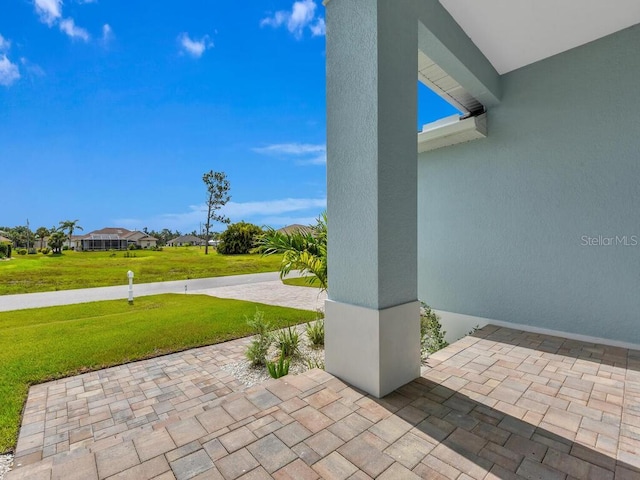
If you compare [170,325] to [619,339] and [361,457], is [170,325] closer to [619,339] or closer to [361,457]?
[361,457]

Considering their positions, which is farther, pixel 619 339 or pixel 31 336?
pixel 31 336

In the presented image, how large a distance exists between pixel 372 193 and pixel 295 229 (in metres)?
3.27

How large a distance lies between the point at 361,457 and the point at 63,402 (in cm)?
489

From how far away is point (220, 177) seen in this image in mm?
45031

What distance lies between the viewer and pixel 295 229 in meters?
6.04

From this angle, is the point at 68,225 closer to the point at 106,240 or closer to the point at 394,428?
the point at 106,240

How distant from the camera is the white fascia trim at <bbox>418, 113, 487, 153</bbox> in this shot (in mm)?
5691

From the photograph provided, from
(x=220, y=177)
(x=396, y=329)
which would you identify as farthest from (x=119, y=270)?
(x=396, y=329)

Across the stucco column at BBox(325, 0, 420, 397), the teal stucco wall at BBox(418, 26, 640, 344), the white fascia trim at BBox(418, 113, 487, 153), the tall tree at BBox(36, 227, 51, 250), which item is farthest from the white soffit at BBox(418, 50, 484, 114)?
the tall tree at BBox(36, 227, 51, 250)

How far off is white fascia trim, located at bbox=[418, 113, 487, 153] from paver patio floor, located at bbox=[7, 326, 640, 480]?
4.04 meters

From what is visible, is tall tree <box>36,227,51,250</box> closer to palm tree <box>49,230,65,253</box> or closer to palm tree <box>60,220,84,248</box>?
palm tree <box>60,220,84,248</box>

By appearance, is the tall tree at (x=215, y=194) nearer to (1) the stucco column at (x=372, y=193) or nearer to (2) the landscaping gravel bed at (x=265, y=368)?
(2) the landscaping gravel bed at (x=265, y=368)

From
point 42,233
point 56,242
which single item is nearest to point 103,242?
point 42,233

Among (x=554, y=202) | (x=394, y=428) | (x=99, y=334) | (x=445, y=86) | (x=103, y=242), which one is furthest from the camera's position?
(x=103, y=242)
